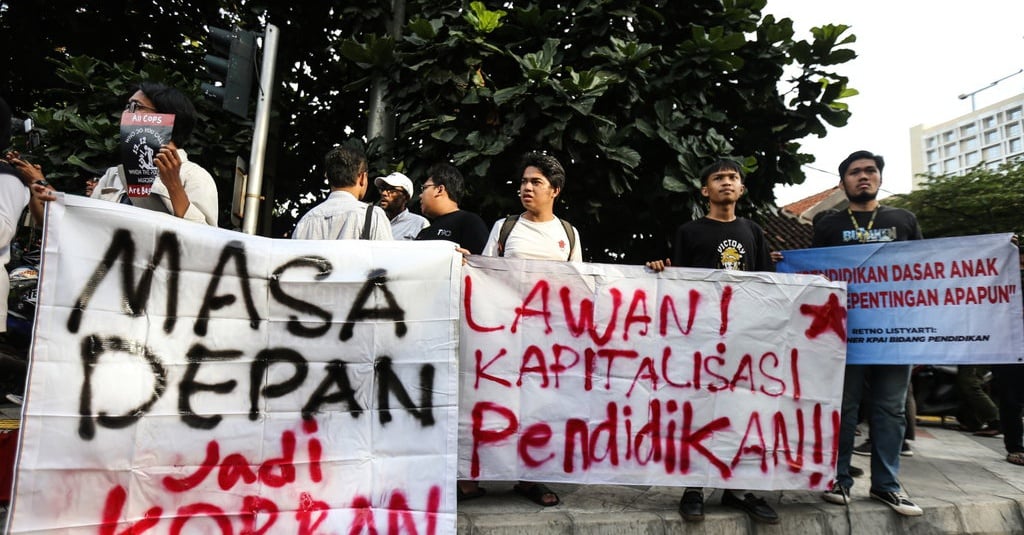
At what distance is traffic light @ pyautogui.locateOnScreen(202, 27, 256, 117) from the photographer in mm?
4680

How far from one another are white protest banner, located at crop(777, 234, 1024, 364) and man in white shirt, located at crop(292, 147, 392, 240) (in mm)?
2527

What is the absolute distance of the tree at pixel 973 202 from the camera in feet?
62.6

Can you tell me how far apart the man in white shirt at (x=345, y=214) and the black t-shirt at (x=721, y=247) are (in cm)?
157

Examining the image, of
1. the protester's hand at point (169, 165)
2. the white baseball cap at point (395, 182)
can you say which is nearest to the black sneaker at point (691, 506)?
the protester's hand at point (169, 165)

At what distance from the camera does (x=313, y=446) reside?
8.81ft

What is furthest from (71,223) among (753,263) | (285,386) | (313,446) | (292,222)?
(292,222)

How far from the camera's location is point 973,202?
1962 cm

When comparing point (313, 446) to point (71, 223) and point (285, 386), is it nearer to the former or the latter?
point (285, 386)

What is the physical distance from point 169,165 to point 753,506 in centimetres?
298

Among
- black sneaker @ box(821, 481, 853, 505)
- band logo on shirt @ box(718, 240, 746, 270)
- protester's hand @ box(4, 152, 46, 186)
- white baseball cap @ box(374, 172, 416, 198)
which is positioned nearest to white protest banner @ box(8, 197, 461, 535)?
protester's hand @ box(4, 152, 46, 186)

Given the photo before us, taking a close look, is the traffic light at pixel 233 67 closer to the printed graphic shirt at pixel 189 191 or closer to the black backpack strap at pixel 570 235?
the printed graphic shirt at pixel 189 191

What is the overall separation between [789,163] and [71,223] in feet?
18.2

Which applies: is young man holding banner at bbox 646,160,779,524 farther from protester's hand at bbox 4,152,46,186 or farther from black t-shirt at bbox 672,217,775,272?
protester's hand at bbox 4,152,46,186

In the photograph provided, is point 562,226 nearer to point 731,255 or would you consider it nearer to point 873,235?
point 731,255
